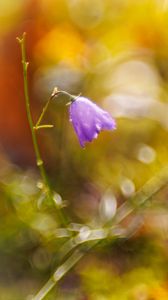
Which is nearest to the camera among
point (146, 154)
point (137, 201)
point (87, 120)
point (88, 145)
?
point (87, 120)

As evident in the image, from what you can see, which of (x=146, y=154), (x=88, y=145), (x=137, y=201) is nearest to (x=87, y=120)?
(x=137, y=201)

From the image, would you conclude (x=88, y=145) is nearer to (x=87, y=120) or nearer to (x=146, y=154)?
(x=146, y=154)

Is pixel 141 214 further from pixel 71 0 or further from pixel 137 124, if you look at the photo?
pixel 71 0

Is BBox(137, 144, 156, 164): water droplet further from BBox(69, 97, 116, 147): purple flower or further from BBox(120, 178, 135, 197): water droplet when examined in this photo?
BBox(69, 97, 116, 147): purple flower

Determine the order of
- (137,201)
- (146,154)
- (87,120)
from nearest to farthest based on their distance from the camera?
(87,120), (137,201), (146,154)

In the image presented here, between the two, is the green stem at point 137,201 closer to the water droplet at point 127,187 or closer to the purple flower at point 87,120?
the water droplet at point 127,187

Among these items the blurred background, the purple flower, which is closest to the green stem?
the blurred background

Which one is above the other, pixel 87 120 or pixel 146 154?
pixel 87 120
